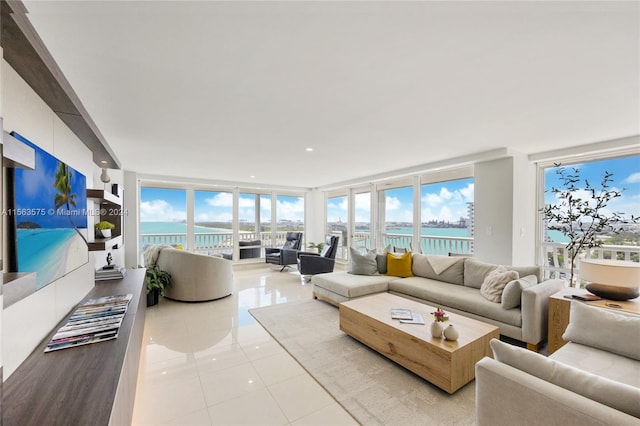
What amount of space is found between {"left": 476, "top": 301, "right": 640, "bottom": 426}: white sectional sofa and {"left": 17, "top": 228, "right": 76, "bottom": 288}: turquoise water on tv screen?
2.22m

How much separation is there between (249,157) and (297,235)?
123 inches

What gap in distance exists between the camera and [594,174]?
3775mm

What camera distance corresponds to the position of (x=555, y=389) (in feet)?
3.58

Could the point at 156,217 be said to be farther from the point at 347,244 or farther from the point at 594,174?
the point at 594,174

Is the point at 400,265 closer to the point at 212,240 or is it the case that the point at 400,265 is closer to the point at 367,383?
the point at 367,383

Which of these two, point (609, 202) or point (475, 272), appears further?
point (609, 202)

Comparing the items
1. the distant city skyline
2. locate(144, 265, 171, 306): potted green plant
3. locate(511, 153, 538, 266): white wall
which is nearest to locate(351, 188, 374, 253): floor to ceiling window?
the distant city skyline

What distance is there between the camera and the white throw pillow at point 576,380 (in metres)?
0.99

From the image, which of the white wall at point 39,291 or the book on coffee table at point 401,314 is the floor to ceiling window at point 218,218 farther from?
the book on coffee table at point 401,314

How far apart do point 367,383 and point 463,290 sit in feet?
6.13

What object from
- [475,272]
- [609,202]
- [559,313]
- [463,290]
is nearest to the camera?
[559,313]

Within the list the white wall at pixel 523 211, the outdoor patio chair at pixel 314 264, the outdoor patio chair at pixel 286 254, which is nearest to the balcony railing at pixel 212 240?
the outdoor patio chair at pixel 286 254

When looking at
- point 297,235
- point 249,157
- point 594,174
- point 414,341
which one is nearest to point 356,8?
point 414,341

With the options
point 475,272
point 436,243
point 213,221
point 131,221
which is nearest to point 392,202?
point 436,243
